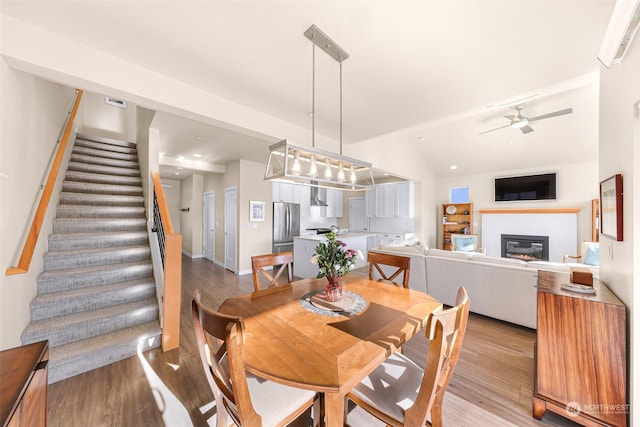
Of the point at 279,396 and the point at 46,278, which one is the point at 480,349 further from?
the point at 46,278

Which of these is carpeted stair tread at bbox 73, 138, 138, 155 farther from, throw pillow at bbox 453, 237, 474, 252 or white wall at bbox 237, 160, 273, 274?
throw pillow at bbox 453, 237, 474, 252

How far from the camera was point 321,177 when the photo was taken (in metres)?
2.17

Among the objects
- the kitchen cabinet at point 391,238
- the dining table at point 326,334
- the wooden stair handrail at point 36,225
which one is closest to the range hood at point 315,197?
the kitchen cabinet at point 391,238

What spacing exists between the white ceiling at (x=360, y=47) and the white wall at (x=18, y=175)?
694 millimetres

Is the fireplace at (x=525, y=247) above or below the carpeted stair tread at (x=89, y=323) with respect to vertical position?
above

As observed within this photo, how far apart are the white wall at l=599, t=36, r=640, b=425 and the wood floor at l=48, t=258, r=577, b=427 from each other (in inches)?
26.5

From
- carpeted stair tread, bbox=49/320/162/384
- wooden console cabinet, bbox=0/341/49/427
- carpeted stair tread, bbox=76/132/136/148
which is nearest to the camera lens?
wooden console cabinet, bbox=0/341/49/427

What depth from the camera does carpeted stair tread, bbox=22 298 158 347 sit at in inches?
84.1

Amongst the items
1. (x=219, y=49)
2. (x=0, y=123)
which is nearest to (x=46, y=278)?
(x=0, y=123)

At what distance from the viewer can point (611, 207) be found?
159 cm

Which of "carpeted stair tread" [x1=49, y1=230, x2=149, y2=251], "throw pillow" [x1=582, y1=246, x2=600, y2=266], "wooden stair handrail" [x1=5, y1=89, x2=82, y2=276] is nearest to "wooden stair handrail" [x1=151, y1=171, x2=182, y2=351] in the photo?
"wooden stair handrail" [x1=5, y1=89, x2=82, y2=276]

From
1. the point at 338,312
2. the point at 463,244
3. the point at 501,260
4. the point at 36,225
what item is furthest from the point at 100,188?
the point at 463,244

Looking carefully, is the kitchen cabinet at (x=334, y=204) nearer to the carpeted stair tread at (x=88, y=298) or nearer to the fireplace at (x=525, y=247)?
the fireplace at (x=525, y=247)

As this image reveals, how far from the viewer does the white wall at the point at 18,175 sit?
1709 mm
